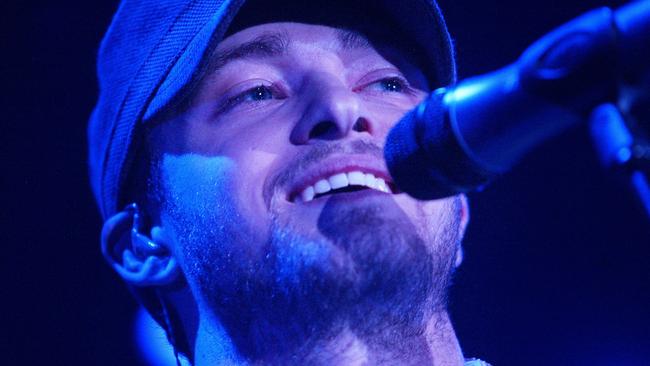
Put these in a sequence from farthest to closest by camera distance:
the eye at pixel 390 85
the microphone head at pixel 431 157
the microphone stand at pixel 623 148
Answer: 1. the eye at pixel 390 85
2. the microphone head at pixel 431 157
3. the microphone stand at pixel 623 148

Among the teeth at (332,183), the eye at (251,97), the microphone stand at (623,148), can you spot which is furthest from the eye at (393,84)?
the microphone stand at (623,148)

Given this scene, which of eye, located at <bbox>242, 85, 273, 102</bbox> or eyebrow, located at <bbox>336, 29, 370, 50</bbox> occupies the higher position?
eyebrow, located at <bbox>336, 29, 370, 50</bbox>

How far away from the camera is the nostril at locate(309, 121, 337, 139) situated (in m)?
1.78

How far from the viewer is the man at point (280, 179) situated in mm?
1744

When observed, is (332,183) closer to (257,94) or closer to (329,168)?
(329,168)

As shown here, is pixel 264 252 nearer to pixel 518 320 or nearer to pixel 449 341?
pixel 449 341

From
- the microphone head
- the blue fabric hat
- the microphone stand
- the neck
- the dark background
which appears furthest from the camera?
the dark background

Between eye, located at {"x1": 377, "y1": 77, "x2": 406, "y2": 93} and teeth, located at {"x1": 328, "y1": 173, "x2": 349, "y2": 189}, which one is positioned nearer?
teeth, located at {"x1": 328, "y1": 173, "x2": 349, "y2": 189}

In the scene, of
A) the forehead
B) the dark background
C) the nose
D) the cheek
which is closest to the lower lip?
the nose

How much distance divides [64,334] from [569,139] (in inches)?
94.1

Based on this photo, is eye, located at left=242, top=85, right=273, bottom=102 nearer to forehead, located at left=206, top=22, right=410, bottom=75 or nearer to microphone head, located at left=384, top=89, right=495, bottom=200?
forehead, located at left=206, top=22, right=410, bottom=75

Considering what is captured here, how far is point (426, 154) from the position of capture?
110 cm

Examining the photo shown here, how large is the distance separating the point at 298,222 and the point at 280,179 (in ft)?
0.43

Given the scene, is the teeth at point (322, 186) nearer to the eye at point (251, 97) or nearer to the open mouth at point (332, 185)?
the open mouth at point (332, 185)
